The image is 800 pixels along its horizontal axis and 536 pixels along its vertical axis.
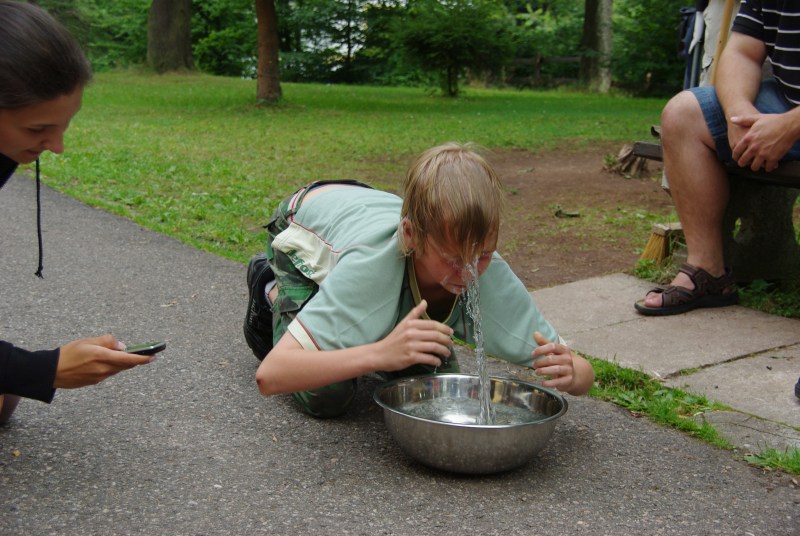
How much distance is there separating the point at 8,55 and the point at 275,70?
11.8 meters

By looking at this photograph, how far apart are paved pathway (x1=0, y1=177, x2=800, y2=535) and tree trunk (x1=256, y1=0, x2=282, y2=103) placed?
966 centimetres

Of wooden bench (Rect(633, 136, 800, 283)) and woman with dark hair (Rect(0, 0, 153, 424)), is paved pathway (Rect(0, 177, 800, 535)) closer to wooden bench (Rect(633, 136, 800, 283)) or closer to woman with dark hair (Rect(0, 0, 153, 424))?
woman with dark hair (Rect(0, 0, 153, 424))

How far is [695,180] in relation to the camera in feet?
12.2

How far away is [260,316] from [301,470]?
74 centimetres

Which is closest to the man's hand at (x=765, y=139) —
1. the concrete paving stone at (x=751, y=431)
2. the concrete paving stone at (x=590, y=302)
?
the concrete paving stone at (x=590, y=302)

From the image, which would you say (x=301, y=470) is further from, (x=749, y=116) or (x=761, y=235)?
(x=761, y=235)

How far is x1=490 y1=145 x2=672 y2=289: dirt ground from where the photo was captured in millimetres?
4629

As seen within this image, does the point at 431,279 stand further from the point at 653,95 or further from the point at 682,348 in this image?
the point at 653,95

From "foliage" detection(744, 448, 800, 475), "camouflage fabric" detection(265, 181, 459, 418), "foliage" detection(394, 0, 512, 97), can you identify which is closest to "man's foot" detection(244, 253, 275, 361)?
"camouflage fabric" detection(265, 181, 459, 418)

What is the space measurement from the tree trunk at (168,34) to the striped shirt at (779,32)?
1885 centimetres

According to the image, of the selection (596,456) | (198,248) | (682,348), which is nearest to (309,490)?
(596,456)

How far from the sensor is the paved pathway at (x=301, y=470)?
6.98 feet

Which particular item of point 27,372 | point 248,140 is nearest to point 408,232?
point 27,372

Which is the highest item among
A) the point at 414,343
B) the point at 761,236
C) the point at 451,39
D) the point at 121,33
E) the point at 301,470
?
the point at 451,39
